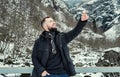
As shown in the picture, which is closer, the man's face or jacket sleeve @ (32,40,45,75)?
jacket sleeve @ (32,40,45,75)

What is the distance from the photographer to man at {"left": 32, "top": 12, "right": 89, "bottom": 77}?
175 inches

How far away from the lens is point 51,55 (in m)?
4.49

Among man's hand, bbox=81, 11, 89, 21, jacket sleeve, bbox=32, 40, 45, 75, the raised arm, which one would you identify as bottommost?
jacket sleeve, bbox=32, 40, 45, 75

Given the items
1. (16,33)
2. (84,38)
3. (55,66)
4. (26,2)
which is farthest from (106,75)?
(84,38)

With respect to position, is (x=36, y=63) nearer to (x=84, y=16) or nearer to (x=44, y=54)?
(x=44, y=54)

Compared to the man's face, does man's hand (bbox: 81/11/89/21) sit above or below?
above

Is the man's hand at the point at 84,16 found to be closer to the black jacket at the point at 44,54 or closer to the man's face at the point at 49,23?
the black jacket at the point at 44,54

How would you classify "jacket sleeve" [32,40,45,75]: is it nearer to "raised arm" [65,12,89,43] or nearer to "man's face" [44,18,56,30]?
"man's face" [44,18,56,30]

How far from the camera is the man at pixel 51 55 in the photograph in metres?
4.46

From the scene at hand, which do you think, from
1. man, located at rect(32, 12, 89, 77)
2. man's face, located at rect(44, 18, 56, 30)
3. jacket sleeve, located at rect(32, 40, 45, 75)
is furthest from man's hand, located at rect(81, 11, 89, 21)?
jacket sleeve, located at rect(32, 40, 45, 75)

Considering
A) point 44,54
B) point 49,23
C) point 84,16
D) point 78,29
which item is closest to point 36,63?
point 44,54

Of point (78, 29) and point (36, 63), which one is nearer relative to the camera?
point (36, 63)

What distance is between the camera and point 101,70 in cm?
664

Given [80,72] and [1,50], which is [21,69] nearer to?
[80,72]
